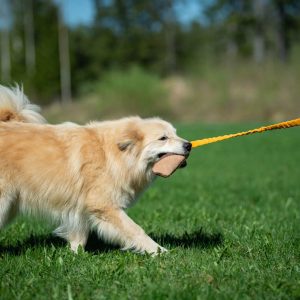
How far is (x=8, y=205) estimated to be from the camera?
5.10m

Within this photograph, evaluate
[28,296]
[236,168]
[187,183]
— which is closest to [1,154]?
[28,296]

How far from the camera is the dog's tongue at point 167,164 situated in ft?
17.1

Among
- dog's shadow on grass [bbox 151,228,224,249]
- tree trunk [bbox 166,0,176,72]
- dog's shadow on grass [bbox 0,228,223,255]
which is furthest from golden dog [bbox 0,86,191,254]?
tree trunk [bbox 166,0,176,72]

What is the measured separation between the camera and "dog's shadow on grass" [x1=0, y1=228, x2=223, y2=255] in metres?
5.61

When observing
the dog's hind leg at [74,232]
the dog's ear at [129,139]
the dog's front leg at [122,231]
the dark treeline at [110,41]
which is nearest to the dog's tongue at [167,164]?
the dog's ear at [129,139]

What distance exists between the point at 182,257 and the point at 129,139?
1.29 m

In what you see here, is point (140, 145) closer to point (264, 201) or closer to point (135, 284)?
point (135, 284)

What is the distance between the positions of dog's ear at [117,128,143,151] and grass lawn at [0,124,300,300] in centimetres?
107

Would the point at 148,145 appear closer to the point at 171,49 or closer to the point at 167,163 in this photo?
the point at 167,163

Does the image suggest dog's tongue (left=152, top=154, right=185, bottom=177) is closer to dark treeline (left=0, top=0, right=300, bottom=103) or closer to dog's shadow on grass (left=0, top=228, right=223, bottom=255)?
dog's shadow on grass (left=0, top=228, right=223, bottom=255)

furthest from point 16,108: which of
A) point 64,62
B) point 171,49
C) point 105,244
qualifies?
point 171,49

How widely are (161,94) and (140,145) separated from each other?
35634 millimetres

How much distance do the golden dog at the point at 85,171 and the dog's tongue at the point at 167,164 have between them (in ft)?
0.21

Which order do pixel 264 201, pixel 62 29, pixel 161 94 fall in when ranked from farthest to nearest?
pixel 62 29 → pixel 161 94 → pixel 264 201
